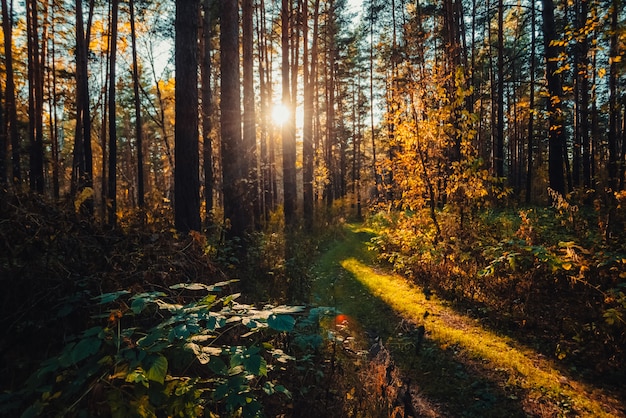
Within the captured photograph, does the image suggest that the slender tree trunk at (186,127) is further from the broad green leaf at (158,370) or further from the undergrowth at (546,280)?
the undergrowth at (546,280)

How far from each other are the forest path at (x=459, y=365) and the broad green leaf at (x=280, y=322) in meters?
1.59

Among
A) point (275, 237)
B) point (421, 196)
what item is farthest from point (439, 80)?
point (275, 237)

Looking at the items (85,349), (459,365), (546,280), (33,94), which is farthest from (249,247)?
(33,94)

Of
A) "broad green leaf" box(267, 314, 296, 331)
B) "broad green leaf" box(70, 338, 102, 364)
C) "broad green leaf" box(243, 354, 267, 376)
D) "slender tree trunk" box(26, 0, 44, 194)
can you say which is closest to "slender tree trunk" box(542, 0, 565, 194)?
"broad green leaf" box(267, 314, 296, 331)

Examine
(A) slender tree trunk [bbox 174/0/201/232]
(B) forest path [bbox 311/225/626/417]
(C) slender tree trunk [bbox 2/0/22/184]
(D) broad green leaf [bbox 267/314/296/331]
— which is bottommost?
(B) forest path [bbox 311/225/626/417]

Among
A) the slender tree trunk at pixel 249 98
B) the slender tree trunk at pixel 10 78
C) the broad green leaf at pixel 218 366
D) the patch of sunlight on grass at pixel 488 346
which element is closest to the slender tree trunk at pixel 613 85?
the patch of sunlight on grass at pixel 488 346

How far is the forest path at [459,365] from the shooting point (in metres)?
3.43

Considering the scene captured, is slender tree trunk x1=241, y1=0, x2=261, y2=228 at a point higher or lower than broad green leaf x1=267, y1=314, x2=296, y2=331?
higher

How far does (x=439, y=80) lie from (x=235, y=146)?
15.9ft

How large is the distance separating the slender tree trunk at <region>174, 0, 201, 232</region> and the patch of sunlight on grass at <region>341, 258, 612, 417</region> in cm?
416

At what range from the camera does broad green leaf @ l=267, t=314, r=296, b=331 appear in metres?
1.59

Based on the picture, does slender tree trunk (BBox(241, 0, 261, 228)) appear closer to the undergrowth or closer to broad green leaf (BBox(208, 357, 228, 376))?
the undergrowth

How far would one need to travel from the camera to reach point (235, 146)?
Result: 775 cm

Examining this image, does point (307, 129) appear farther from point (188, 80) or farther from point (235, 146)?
point (188, 80)
